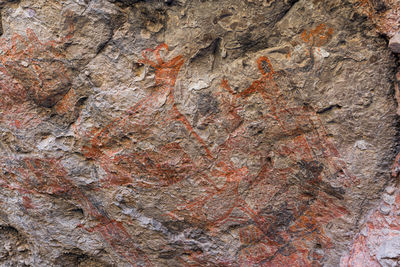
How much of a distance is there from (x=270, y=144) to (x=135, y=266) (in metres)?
1.55

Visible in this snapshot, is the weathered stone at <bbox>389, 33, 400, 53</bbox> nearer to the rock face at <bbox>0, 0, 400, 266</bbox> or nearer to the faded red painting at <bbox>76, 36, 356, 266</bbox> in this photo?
the rock face at <bbox>0, 0, 400, 266</bbox>

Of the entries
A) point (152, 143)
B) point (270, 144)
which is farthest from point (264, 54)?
point (152, 143)

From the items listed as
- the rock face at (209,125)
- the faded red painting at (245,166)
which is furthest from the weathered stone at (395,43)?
the faded red painting at (245,166)

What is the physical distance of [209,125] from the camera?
1932mm

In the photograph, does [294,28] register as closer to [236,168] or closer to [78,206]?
[236,168]

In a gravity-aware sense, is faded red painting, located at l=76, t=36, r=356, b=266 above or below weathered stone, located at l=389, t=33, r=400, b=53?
below

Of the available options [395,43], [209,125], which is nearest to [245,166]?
[209,125]

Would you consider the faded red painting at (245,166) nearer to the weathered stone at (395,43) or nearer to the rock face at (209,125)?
the rock face at (209,125)

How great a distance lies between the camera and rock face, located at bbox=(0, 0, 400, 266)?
1.69 metres

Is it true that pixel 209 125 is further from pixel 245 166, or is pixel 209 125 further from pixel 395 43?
pixel 395 43

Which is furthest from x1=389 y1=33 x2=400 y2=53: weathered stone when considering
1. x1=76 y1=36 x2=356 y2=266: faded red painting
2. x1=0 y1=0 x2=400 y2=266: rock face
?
x1=76 y1=36 x2=356 y2=266: faded red painting

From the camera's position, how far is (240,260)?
85.7 inches

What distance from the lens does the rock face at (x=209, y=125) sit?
1.69 metres

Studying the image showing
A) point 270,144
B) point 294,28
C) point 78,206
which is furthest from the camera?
point 78,206
